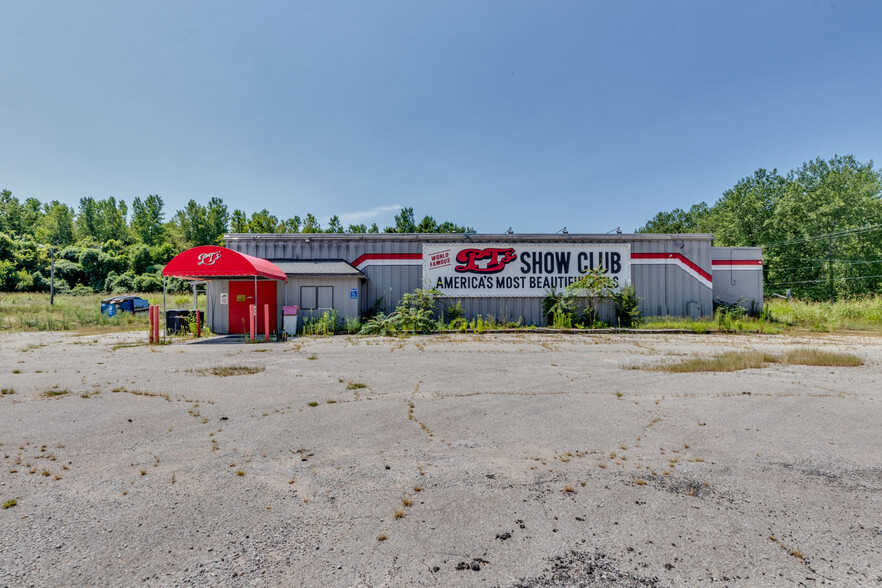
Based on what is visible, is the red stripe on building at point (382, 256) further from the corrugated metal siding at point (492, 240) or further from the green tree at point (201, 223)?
the green tree at point (201, 223)

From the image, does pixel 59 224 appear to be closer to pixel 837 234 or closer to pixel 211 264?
pixel 211 264

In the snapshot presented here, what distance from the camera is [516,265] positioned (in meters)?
20.7

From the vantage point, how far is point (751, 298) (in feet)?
71.1

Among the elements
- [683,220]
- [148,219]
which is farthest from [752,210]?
[148,219]

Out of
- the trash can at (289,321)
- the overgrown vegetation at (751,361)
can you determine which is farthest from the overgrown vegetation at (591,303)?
the trash can at (289,321)

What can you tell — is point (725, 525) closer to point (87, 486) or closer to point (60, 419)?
point (87, 486)

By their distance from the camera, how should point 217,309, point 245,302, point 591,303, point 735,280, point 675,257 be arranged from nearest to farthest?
point 245,302
point 217,309
point 591,303
point 675,257
point 735,280

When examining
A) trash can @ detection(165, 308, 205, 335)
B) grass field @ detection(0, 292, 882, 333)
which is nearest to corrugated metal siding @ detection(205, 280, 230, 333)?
trash can @ detection(165, 308, 205, 335)

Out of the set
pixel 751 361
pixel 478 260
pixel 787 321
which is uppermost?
pixel 478 260

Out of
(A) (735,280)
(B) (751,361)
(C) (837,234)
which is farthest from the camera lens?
(C) (837,234)

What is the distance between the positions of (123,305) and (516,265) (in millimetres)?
26670

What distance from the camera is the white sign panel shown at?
20.5 meters

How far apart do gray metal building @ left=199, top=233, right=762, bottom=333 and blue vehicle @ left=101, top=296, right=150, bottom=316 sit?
1256 centimetres

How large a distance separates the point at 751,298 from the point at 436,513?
2483 centimetres
